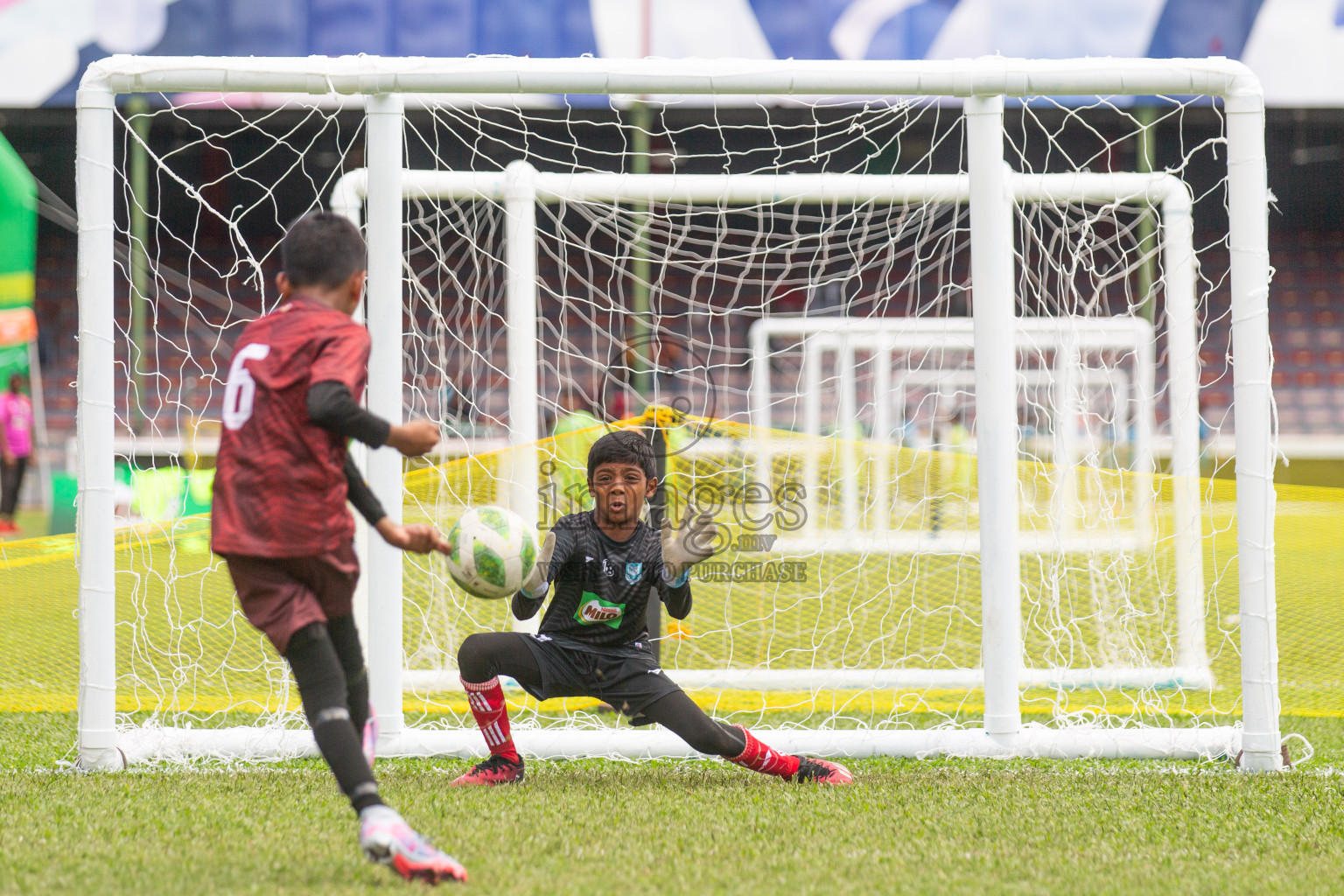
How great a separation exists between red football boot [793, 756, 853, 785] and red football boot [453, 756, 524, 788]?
770 mm

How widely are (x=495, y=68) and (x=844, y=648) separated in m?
2.94

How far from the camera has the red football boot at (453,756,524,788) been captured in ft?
11.2

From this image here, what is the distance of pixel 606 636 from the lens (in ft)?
11.2

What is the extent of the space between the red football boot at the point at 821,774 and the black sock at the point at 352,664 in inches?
50.9

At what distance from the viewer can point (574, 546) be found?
341cm

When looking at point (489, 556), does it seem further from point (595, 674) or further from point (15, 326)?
point (15, 326)


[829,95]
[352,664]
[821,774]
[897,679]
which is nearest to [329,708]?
[352,664]

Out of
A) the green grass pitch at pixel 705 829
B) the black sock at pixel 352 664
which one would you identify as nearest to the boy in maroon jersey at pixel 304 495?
the black sock at pixel 352 664

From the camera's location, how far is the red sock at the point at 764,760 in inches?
133

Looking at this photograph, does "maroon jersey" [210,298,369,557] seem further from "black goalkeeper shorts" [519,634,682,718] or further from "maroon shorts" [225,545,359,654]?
"black goalkeeper shorts" [519,634,682,718]

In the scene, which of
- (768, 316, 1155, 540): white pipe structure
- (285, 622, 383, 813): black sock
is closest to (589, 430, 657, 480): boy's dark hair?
(285, 622, 383, 813): black sock

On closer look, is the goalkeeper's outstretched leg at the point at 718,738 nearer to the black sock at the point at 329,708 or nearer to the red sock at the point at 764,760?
the red sock at the point at 764,760

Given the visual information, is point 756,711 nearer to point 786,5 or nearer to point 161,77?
point 161,77

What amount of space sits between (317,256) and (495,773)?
1562mm
